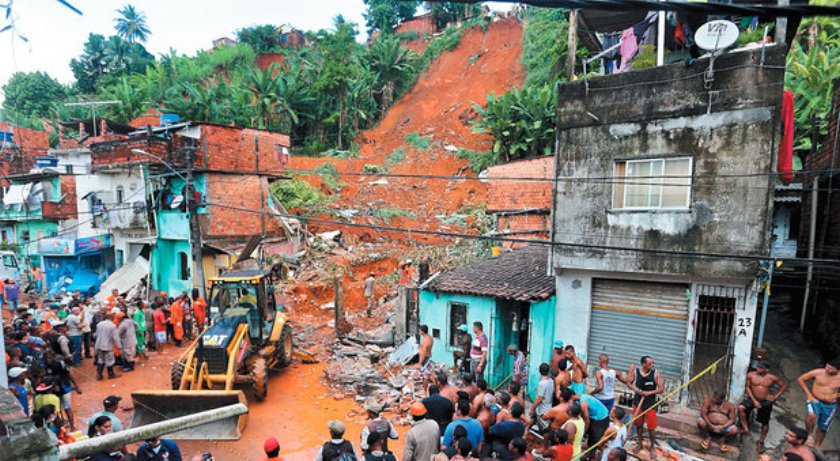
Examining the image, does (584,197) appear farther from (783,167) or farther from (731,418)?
(731,418)

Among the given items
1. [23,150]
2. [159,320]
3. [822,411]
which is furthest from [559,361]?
[23,150]

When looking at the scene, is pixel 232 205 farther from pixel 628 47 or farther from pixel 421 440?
pixel 421 440

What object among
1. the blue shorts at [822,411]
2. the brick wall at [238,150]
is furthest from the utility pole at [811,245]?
the brick wall at [238,150]

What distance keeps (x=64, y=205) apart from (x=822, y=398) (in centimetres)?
3123

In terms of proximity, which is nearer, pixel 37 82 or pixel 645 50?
pixel 645 50

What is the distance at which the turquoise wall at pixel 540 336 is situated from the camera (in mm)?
9945

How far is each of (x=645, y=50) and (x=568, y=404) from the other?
312 inches

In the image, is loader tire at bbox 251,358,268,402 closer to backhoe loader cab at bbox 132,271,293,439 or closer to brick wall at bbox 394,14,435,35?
backhoe loader cab at bbox 132,271,293,439

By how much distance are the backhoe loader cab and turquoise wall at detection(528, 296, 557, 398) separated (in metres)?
5.83

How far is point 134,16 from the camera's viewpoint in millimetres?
46969

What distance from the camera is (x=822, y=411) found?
698 centimetres

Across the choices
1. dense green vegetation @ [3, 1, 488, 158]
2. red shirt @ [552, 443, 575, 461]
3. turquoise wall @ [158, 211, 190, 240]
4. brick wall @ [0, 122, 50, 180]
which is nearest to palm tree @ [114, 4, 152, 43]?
dense green vegetation @ [3, 1, 488, 158]

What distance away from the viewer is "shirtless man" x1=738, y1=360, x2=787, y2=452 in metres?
7.51

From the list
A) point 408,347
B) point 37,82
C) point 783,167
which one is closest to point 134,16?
point 37,82
